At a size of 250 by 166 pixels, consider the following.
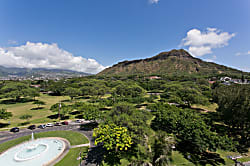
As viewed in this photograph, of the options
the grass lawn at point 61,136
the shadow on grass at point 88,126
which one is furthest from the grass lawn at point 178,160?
the shadow on grass at point 88,126

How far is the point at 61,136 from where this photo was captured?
90.9 ft

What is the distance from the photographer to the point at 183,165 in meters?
18.7

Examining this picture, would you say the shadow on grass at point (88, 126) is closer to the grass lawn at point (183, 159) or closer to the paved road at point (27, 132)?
the paved road at point (27, 132)

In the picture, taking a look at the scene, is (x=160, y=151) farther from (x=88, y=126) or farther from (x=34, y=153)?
(x=88, y=126)

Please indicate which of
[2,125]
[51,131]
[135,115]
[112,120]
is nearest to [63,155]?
[112,120]

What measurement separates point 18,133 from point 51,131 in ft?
27.2

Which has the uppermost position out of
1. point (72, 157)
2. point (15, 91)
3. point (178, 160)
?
point (15, 91)

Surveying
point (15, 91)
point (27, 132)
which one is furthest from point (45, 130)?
point (15, 91)

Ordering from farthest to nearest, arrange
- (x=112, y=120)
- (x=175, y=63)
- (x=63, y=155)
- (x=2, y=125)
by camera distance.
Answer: (x=175, y=63)
(x=2, y=125)
(x=112, y=120)
(x=63, y=155)

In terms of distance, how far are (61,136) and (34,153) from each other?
677cm

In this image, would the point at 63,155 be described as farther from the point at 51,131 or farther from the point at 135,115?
the point at 135,115

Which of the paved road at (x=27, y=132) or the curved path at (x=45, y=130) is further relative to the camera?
the paved road at (x=27, y=132)

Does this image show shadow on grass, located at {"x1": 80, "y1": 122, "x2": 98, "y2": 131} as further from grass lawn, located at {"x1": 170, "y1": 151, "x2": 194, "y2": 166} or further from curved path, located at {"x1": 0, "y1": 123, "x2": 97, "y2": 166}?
grass lawn, located at {"x1": 170, "y1": 151, "x2": 194, "y2": 166}

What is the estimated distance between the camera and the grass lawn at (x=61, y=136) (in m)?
24.4
